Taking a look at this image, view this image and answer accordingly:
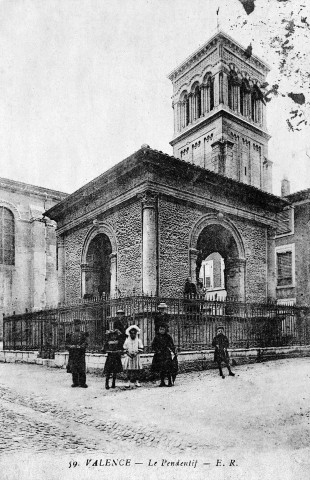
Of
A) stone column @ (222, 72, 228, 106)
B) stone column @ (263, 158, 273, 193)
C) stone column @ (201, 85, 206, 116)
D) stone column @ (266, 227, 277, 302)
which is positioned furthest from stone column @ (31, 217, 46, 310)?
stone column @ (266, 227, 277, 302)

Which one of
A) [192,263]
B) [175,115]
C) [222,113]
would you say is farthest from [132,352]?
[175,115]

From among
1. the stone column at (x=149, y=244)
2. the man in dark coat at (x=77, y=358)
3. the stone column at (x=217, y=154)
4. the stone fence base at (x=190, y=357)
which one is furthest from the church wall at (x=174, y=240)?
the stone column at (x=217, y=154)

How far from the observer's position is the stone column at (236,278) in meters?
17.1

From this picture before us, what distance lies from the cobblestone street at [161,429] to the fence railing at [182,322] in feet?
8.34

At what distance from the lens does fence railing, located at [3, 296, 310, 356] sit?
12.4 m

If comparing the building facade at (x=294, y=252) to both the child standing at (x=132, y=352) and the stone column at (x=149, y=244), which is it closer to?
the stone column at (x=149, y=244)

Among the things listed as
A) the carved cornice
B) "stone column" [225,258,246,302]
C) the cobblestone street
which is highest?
the carved cornice

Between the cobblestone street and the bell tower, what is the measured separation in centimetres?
1655

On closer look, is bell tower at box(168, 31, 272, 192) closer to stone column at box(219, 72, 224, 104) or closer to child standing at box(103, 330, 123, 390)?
stone column at box(219, 72, 224, 104)

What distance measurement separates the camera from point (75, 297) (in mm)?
18203

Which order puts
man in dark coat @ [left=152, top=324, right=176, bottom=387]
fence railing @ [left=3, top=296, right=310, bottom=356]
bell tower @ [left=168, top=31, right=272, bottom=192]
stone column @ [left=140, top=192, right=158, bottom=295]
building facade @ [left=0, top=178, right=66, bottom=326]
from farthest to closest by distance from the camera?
1. building facade @ [left=0, top=178, right=66, bottom=326]
2. bell tower @ [left=168, top=31, right=272, bottom=192]
3. stone column @ [left=140, top=192, right=158, bottom=295]
4. fence railing @ [left=3, top=296, right=310, bottom=356]
5. man in dark coat @ [left=152, top=324, right=176, bottom=387]

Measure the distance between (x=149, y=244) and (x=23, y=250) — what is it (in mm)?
17140

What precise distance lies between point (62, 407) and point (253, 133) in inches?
912

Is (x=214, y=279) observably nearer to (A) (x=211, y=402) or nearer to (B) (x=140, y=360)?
(B) (x=140, y=360)
